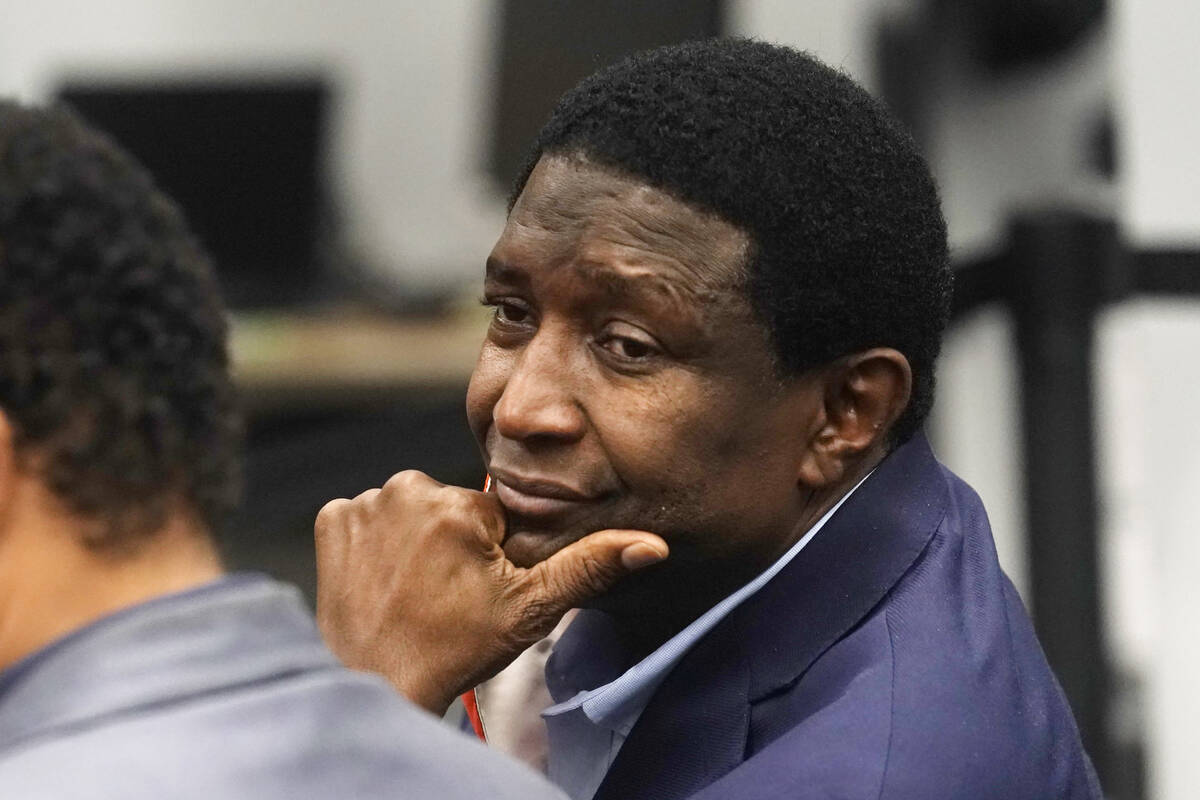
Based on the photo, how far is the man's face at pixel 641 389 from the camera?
133cm

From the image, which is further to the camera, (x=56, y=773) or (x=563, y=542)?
(x=563, y=542)

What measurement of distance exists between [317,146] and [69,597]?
4.56 metres

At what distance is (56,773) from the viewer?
2.86 ft

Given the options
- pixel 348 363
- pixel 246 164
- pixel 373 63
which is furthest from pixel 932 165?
pixel 373 63

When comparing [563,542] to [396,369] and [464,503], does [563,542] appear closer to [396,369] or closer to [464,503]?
[464,503]

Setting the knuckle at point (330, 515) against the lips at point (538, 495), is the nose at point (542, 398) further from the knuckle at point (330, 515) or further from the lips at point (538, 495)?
the knuckle at point (330, 515)

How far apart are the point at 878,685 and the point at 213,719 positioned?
555 millimetres

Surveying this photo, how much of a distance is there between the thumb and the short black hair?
0.62 ft

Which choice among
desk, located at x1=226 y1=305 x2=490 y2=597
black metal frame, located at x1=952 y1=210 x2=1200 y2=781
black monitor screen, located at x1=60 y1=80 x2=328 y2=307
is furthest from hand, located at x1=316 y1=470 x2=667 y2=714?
black monitor screen, located at x1=60 y1=80 x2=328 y2=307

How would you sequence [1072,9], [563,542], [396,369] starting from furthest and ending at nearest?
[396,369] < [1072,9] < [563,542]

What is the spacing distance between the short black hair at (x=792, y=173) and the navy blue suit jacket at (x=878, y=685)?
0.52ft

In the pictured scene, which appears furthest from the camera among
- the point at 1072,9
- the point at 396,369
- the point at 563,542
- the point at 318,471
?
the point at 396,369

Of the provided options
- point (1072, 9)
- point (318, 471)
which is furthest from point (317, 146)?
point (318, 471)

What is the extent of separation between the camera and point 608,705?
1.40m
